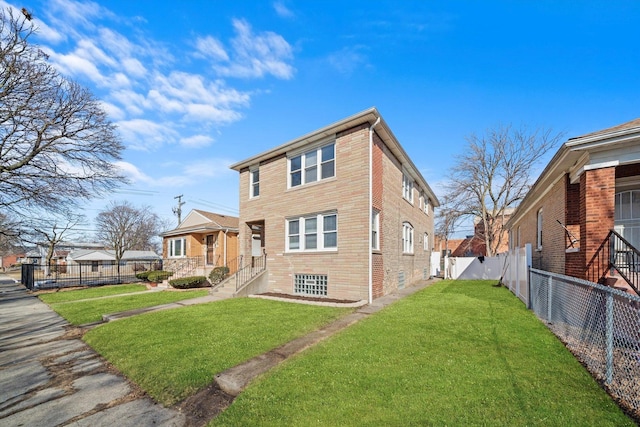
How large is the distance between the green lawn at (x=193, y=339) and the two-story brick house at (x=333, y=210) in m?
2.18

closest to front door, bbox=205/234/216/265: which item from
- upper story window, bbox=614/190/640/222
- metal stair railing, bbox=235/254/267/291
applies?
metal stair railing, bbox=235/254/267/291

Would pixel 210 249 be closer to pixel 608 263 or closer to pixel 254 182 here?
pixel 254 182

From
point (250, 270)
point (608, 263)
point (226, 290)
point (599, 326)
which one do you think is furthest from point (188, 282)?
point (608, 263)

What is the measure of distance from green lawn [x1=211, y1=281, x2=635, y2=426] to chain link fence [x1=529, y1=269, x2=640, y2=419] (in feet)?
0.72

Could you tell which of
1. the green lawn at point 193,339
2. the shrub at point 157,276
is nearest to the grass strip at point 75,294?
the shrub at point 157,276

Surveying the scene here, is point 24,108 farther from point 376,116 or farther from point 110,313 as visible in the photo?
point 376,116

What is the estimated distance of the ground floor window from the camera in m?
11.6

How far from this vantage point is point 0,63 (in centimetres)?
1082

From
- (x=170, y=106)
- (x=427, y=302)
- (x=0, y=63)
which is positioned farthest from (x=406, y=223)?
(x=0, y=63)

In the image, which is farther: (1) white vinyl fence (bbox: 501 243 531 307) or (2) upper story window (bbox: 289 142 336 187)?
(2) upper story window (bbox: 289 142 336 187)

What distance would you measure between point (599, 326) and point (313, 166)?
9687 mm

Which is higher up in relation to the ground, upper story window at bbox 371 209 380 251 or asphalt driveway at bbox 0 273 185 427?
upper story window at bbox 371 209 380 251

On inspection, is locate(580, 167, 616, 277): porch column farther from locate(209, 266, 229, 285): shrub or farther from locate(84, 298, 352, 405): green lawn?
locate(209, 266, 229, 285): shrub

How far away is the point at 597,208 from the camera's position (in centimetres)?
646
